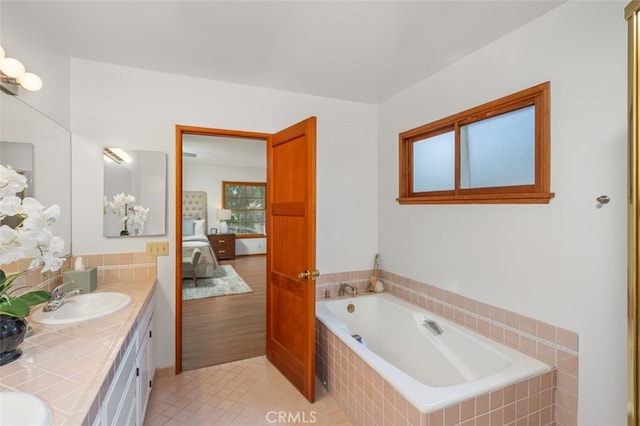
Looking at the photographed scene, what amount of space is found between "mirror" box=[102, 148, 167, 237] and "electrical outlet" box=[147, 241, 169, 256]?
0.09m

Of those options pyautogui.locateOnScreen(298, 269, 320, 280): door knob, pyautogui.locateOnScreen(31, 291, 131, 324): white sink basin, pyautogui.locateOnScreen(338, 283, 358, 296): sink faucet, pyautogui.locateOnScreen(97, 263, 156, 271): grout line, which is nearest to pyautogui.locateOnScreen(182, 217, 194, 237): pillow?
pyautogui.locateOnScreen(97, 263, 156, 271): grout line

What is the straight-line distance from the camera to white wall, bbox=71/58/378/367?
2.28 metres

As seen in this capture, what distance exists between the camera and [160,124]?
96.9 inches

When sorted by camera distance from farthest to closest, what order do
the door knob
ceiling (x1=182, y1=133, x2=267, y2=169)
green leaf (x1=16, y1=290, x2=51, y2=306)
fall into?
ceiling (x1=182, y1=133, x2=267, y2=169) → the door knob → green leaf (x1=16, y1=290, x2=51, y2=306)

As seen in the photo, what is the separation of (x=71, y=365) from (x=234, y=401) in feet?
4.66

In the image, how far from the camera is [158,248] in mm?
2451

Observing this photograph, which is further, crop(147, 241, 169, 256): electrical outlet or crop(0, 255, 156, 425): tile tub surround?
crop(147, 241, 169, 256): electrical outlet

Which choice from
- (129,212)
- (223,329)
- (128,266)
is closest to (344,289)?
(223,329)

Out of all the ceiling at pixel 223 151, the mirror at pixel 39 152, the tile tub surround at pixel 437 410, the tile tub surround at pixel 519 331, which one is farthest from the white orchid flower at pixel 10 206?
the ceiling at pixel 223 151

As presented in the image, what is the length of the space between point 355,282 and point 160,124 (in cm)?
230

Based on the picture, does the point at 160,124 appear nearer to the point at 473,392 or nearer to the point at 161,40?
the point at 161,40

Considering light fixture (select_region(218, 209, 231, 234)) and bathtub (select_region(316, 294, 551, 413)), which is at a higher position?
light fixture (select_region(218, 209, 231, 234))

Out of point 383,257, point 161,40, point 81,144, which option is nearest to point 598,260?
point 383,257

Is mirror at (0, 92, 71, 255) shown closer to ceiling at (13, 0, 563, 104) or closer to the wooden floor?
ceiling at (13, 0, 563, 104)
